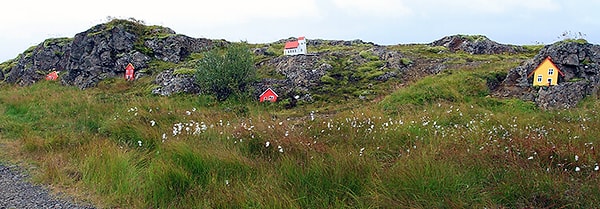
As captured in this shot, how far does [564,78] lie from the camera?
43.2ft

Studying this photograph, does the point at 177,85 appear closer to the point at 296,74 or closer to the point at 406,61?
the point at 296,74

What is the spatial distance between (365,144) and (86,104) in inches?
408

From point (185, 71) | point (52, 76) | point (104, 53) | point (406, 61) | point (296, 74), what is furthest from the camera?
point (52, 76)

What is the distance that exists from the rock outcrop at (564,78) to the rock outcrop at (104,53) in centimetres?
1630

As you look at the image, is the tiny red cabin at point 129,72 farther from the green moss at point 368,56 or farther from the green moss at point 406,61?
the green moss at point 406,61

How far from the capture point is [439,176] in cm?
416

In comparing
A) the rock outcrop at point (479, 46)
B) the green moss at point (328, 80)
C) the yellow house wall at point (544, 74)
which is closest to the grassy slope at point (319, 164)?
the yellow house wall at point (544, 74)

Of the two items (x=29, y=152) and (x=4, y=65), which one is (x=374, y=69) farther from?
(x=4, y=65)

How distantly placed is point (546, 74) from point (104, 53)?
69.2ft

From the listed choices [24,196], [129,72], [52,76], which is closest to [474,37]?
[129,72]

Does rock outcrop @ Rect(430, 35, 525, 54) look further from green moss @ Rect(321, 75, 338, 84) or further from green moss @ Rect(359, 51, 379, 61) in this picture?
green moss @ Rect(321, 75, 338, 84)

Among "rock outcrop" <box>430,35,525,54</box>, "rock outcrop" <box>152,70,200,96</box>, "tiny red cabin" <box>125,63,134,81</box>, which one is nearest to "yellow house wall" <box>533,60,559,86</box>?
"rock outcrop" <box>430,35,525,54</box>

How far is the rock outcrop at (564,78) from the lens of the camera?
479 inches

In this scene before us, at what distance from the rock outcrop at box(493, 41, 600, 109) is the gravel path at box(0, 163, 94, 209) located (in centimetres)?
1242
